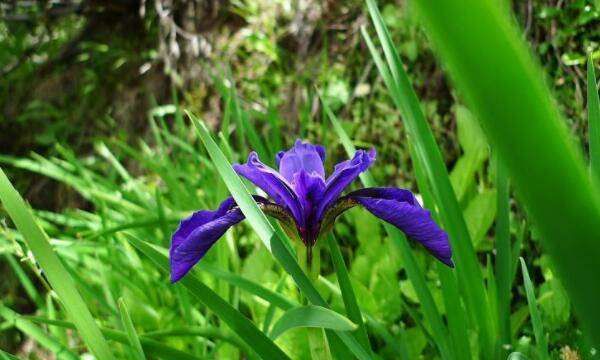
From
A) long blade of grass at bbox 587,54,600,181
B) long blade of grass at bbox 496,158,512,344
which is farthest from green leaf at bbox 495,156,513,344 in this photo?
long blade of grass at bbox 587,54,600,181

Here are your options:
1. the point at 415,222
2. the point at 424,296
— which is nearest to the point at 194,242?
the point at 415,222

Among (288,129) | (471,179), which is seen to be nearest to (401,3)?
(288,129)

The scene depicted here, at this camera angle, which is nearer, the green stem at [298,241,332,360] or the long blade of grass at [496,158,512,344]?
the green stem at [298,241,332,360]

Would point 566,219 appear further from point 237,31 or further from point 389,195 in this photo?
point 237,31

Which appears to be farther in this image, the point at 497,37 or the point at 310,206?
the point at 310,206

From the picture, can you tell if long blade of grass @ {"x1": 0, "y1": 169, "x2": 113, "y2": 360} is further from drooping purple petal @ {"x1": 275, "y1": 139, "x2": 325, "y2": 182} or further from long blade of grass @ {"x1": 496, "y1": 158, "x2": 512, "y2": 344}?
long blade of grass @ {"x1": 496, "y1": 158, "x2": 512, "y2": 344}

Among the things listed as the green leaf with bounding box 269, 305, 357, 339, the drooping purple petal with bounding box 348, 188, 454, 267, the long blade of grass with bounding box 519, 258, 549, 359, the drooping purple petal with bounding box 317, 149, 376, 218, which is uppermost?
the drooping purple petal with bounding box 317, 149, 376, 218
